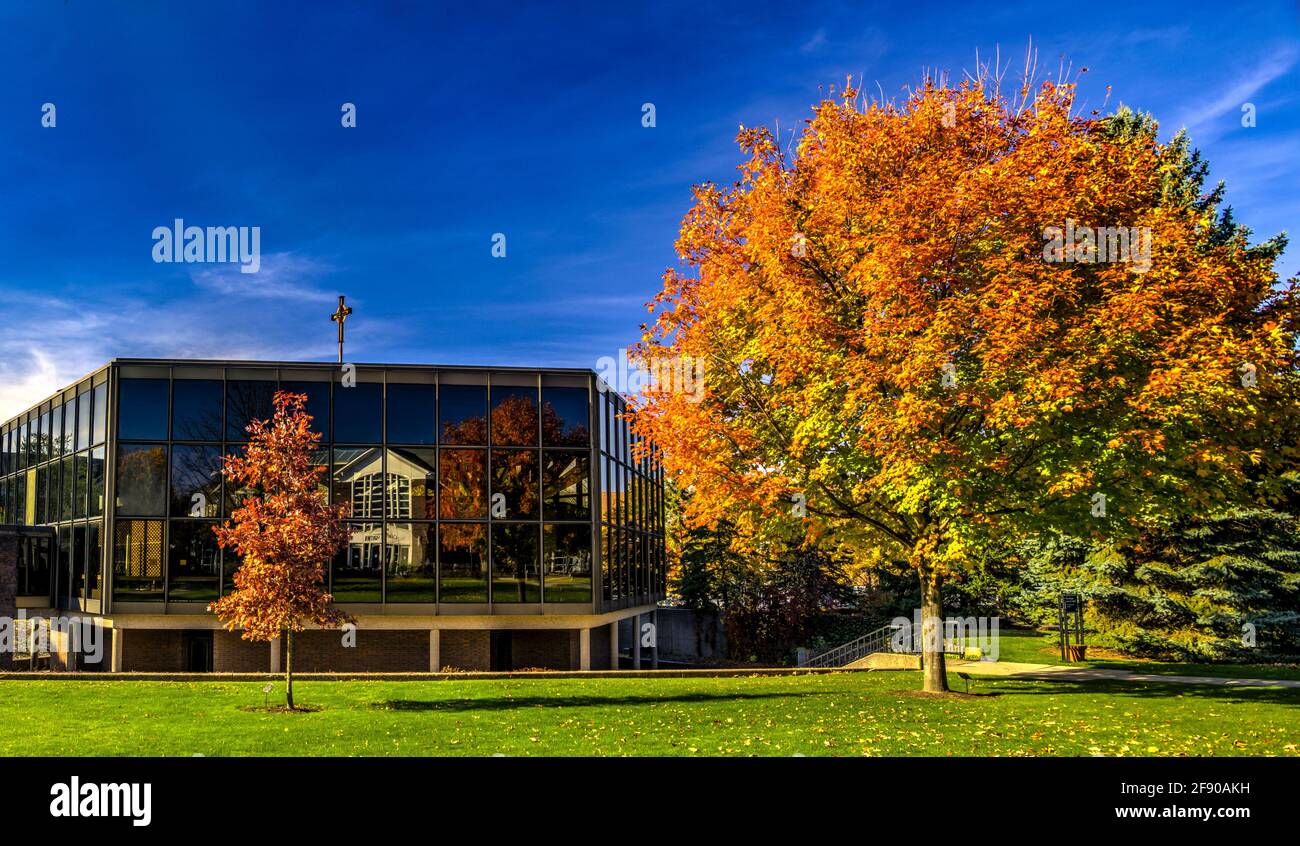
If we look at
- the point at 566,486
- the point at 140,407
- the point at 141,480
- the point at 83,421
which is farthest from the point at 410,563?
the point at 83,421

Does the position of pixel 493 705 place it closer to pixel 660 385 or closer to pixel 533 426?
pixel 660 385

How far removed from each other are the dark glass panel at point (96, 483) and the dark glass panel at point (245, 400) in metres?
4.69

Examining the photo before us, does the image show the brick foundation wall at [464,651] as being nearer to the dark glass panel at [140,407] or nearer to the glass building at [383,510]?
the glass building at [383,510]

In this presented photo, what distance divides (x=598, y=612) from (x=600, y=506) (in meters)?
3.45

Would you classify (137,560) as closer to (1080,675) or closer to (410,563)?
(410,563)

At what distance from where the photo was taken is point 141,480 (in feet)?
101

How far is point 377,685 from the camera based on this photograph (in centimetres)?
2397

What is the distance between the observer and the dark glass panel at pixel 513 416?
105ft

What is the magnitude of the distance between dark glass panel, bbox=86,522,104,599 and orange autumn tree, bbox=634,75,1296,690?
67.1 feet

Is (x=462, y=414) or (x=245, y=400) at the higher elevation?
(x=245, y=400)

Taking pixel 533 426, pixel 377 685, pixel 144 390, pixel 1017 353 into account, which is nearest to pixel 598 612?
pixel 533 426

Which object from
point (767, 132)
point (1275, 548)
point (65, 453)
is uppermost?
point (767, 132)

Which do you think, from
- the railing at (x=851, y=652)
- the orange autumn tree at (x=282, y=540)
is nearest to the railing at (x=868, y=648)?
the railing at (x=851, y=652)

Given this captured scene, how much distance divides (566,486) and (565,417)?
227 centimetres
